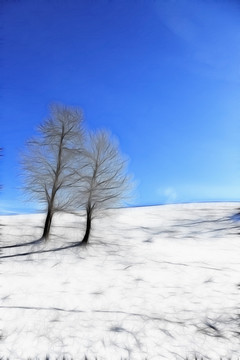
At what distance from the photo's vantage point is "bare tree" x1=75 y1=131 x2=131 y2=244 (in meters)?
16.3

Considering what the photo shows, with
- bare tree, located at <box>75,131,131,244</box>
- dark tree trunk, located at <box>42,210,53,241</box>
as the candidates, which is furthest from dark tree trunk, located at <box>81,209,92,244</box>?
dark tree trunk, located at <box>42,210,53,241</box>

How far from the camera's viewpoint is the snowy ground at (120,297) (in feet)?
21.4

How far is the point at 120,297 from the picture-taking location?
30.2 ft

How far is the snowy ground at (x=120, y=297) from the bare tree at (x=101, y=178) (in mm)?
1083

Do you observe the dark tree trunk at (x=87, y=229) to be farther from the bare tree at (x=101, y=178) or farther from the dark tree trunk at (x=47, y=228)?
the dark tree trunk at (x=47, y=228)

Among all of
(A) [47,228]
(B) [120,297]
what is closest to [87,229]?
(A) [47,228]

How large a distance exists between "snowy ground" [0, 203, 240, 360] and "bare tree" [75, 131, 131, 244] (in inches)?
42.7

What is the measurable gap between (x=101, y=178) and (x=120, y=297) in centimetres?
867

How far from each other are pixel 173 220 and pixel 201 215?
124 inches

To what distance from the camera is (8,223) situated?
20109 millimetres

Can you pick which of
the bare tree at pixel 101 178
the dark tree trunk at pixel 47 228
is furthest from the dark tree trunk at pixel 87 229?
the dark tree trunk at pixel 47 228

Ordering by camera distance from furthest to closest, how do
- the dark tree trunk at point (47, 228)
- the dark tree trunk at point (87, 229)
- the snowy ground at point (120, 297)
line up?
the dark tree trunk at point (47, 228) → the dark tree trunk at point (87, 229) → the snowy ground at point (120, 297)

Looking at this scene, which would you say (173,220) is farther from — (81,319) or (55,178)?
(81,319)

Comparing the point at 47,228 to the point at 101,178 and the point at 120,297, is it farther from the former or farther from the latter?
the point at 120,297
